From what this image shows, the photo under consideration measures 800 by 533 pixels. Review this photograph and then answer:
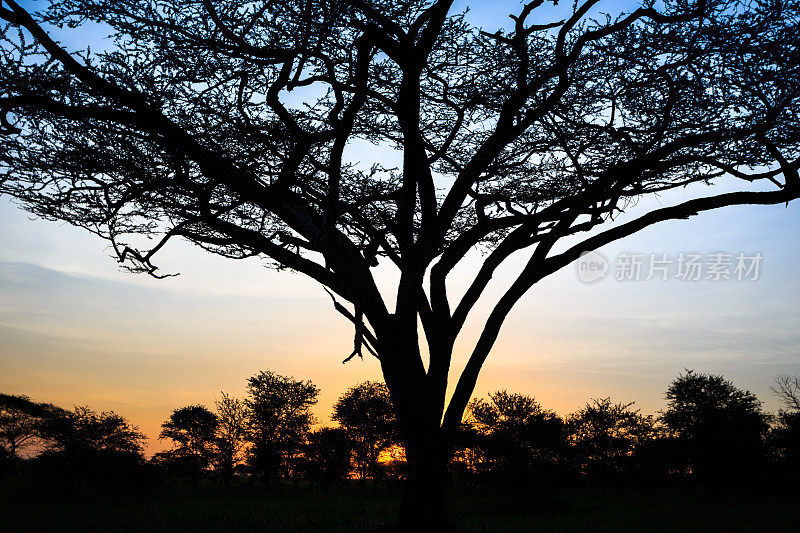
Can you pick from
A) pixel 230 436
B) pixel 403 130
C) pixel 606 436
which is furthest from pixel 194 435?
pixel 403 130

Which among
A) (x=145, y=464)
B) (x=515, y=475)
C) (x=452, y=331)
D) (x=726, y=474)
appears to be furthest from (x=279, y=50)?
(x=726, y=474)

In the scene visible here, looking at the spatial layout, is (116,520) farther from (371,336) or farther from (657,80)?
(657,80)

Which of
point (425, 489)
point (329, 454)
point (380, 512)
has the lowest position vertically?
point (380, 512)

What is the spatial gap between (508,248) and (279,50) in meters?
5.25

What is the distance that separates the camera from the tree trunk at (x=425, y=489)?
8961 millimetres

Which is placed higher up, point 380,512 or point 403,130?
point 403,130

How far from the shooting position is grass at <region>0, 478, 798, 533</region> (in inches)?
690

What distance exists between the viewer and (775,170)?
10039 mm

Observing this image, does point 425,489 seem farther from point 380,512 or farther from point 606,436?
point 606,436

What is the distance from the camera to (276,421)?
34250mm

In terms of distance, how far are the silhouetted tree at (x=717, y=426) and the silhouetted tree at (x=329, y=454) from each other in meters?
20.6

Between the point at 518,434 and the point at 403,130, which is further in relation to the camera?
the point at 518,434

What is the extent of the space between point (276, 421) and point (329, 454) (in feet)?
12.9

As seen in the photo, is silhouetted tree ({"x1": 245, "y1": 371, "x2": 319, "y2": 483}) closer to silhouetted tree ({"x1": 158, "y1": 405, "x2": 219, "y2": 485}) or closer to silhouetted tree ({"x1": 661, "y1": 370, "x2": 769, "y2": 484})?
silhouetted tree ({"x1": 158, "y1": 405, "x2": 219, "y2": 485})
